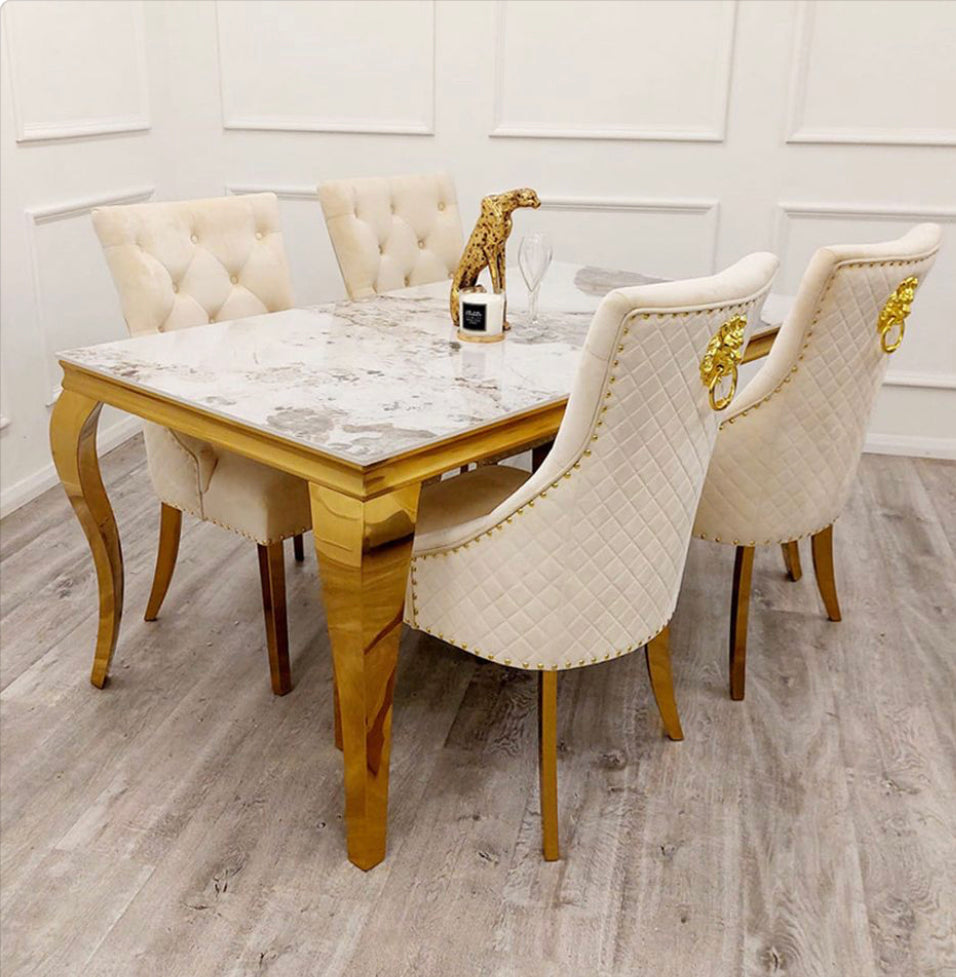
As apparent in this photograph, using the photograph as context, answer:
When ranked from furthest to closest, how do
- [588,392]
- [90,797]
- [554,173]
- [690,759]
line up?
[554,173], [690,759], [90,797], [588,392]

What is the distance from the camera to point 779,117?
3.40 meters

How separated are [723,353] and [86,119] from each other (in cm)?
264

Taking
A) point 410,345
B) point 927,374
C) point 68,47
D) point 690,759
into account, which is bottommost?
point 690,759

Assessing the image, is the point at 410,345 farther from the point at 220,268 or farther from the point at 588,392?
the point at 588,392

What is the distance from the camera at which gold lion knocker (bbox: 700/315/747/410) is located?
144 cm

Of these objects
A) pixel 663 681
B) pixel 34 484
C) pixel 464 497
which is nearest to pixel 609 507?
pixel 464 497

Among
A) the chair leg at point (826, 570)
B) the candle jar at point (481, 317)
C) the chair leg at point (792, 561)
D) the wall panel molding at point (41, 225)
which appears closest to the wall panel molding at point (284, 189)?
the wall panel molding at point (41, 225)

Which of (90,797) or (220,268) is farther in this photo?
(220,268)

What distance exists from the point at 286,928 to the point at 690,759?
83 centimetres

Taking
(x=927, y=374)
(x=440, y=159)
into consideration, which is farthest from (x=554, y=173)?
(x=927, y=374)

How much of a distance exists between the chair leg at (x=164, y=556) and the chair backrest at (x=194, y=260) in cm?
42

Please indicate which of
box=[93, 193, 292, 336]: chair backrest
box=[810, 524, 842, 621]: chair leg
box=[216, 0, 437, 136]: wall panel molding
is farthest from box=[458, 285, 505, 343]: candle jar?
box=[216, 0, 437, 136]: wall panel molding

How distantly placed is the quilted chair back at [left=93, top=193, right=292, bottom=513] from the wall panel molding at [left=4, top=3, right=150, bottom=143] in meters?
1.05

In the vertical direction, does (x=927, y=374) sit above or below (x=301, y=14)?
below
